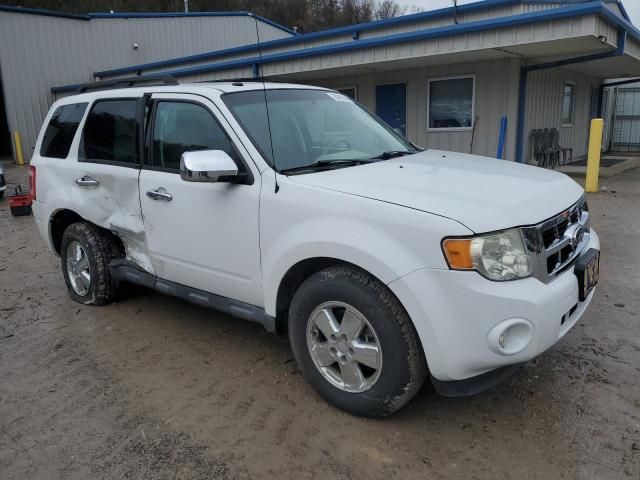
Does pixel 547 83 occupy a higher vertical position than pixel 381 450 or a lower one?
higher

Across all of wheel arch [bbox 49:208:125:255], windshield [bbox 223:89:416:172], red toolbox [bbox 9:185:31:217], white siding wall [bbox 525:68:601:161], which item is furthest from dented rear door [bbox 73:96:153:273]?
white siding wall [bbox 525:68:601:161]

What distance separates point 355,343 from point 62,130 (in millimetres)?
3548

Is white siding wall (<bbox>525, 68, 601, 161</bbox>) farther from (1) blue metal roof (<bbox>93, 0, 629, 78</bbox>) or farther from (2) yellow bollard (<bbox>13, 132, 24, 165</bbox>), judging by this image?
(2) yellow bollard (<bbox>13, 132, 24, 165</bbox>)

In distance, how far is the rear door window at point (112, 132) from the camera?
4.08 m

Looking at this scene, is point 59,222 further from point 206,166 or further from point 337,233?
point 337,233

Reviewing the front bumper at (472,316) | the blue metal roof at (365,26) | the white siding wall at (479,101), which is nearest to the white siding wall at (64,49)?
the blue metal roof at (365,26)

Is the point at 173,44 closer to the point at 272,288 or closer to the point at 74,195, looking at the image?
the point at 74,195

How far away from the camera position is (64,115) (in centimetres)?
487

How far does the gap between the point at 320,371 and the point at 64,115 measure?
3.49 m

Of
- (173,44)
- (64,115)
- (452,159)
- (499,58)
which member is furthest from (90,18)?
(452,159)

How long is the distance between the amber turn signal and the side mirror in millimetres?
1352

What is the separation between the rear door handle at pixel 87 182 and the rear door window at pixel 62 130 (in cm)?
42

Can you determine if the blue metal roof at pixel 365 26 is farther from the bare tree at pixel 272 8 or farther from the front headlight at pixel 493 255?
the bare tree at pixel 272 8

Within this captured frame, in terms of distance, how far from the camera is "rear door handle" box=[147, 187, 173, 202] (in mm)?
3664
